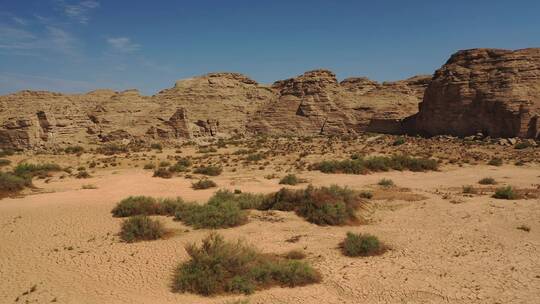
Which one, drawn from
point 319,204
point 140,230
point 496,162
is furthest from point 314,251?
point 496,162

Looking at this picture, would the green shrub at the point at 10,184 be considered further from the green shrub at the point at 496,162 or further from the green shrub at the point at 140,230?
the green shrub at the point at 496,162

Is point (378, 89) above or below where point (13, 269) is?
above

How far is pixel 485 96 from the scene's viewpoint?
34.5 metres

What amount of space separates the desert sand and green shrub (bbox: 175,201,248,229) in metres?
0.26

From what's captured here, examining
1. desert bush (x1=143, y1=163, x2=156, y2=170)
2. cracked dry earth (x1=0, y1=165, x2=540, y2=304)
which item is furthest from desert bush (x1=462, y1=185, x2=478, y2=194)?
desert bush (x1=143, y1=163, x2=156, y2=170)

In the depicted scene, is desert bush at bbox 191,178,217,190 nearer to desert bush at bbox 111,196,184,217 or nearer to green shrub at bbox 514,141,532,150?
desert bush at bbox 111,196,184,217

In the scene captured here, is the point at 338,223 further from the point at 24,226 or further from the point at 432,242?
the point at 24,226

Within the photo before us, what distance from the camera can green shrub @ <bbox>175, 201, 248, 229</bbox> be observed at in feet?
34.2

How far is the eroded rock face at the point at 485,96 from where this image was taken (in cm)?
3212

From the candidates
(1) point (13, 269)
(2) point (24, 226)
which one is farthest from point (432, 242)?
(2) point (24, 226)

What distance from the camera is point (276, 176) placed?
63.1 feet

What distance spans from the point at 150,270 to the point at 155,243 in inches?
60.6

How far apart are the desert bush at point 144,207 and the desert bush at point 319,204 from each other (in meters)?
2.67

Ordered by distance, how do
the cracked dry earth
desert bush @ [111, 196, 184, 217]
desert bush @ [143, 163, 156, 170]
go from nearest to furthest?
1. the cracked dry earth
2. desert bush @ [111, 196, 184, 217]
3. desert bush @ [143, 163, 156, 170]
